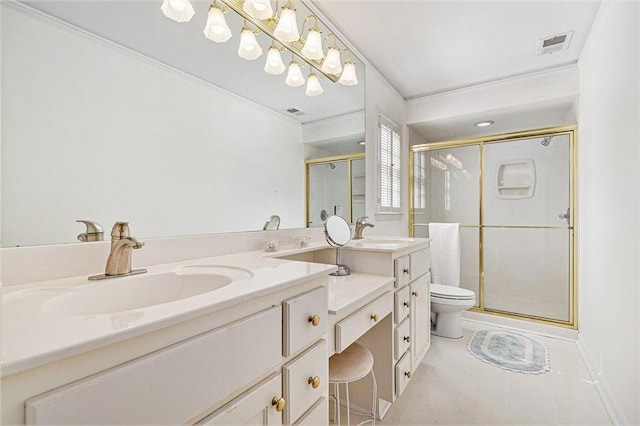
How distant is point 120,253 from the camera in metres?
0.85

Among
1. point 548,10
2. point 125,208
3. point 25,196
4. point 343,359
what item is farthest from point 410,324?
point 548,10

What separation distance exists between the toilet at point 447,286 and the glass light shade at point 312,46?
2.15m

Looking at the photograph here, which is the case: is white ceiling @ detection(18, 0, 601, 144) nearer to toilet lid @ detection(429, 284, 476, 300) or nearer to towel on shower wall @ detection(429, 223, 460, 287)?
towel on shower wall @ detection(429, 223, 460, 287)

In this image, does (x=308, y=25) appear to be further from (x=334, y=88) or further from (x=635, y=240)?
(x=635, y=240)

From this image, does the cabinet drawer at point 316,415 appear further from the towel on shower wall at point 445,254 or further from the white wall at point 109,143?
the towel on shower wall at point 445,254

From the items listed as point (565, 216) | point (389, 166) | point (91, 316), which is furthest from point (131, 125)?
point (565, 216)

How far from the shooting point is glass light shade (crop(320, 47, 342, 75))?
6.04 feet

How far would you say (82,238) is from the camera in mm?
863

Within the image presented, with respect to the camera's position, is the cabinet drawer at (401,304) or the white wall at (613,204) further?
the cabinet drawer at (401,304)

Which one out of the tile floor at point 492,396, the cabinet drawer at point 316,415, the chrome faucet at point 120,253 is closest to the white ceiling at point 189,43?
the chrome faucet at point 120,253

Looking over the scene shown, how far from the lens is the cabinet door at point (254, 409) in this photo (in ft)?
2.00

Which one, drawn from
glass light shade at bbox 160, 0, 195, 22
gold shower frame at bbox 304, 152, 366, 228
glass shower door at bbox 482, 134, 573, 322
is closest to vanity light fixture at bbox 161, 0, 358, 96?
glass light shade at bbox 160, 0, 195, 22

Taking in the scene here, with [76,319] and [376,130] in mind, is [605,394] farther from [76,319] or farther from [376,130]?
[76,319]

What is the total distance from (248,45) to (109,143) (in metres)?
0.83
